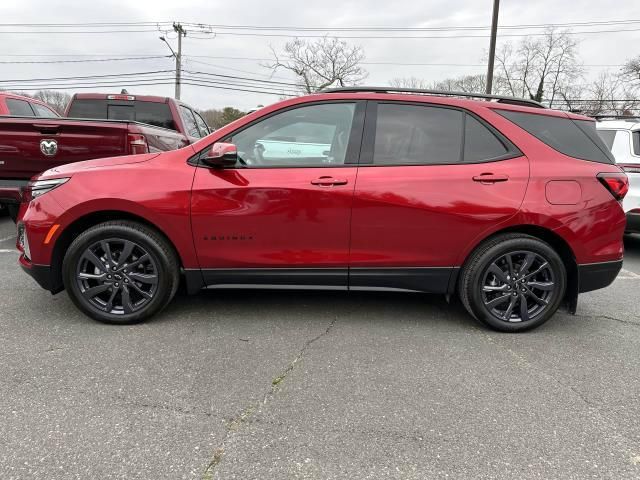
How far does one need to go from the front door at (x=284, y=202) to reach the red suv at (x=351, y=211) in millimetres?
10

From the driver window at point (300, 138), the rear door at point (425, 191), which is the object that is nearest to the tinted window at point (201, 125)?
the driver window at point (300, 138)

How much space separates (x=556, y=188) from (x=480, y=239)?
67 cm

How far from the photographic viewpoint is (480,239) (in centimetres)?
353

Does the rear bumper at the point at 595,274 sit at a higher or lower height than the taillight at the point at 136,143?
lower

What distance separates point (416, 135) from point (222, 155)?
56.3 inches

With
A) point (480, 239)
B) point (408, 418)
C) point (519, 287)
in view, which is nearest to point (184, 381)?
point (408, 418)

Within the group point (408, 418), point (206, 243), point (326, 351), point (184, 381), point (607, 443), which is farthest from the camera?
point (206, 243)

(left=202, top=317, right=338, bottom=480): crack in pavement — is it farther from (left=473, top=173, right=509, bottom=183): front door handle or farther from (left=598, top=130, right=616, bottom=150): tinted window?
(left=598, top=130, right=616, bottom=150): tinted window

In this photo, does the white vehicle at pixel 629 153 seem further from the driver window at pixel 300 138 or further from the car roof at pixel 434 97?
the driver window at pixel 300 138

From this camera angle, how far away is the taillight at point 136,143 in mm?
5180

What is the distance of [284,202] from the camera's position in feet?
11.2

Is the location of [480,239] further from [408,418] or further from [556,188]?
[408,418]

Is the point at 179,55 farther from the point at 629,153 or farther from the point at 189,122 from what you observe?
the point at 629,153

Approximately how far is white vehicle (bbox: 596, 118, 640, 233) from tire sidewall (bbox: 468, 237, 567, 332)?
131 inches
